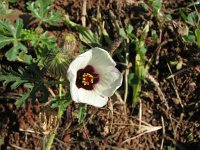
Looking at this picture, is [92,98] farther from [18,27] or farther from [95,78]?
[18,27]

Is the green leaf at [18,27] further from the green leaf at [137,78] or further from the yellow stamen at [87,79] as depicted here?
the green leaf at [137,78]

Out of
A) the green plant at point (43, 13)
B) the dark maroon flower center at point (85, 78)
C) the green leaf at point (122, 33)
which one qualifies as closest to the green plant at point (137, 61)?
the green leaf at point (122, 33)

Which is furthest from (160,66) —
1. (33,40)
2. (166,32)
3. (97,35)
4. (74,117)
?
(33,40)

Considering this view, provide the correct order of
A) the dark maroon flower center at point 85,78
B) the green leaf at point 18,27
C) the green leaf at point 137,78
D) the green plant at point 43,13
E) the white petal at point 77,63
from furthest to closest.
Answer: the green leaf at point 137,78
the green plant at point 43,13
the green leaf at point 18,27
the dark maroon flower center at point 85,78
the white petal at point 77,63

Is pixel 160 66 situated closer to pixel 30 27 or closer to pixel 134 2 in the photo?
pixel 134 2

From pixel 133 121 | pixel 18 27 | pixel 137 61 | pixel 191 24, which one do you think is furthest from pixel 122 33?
pixel 18 27

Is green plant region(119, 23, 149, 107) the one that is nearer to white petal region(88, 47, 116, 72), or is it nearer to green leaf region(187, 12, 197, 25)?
green leaf region(187, 12, 197, 25)
